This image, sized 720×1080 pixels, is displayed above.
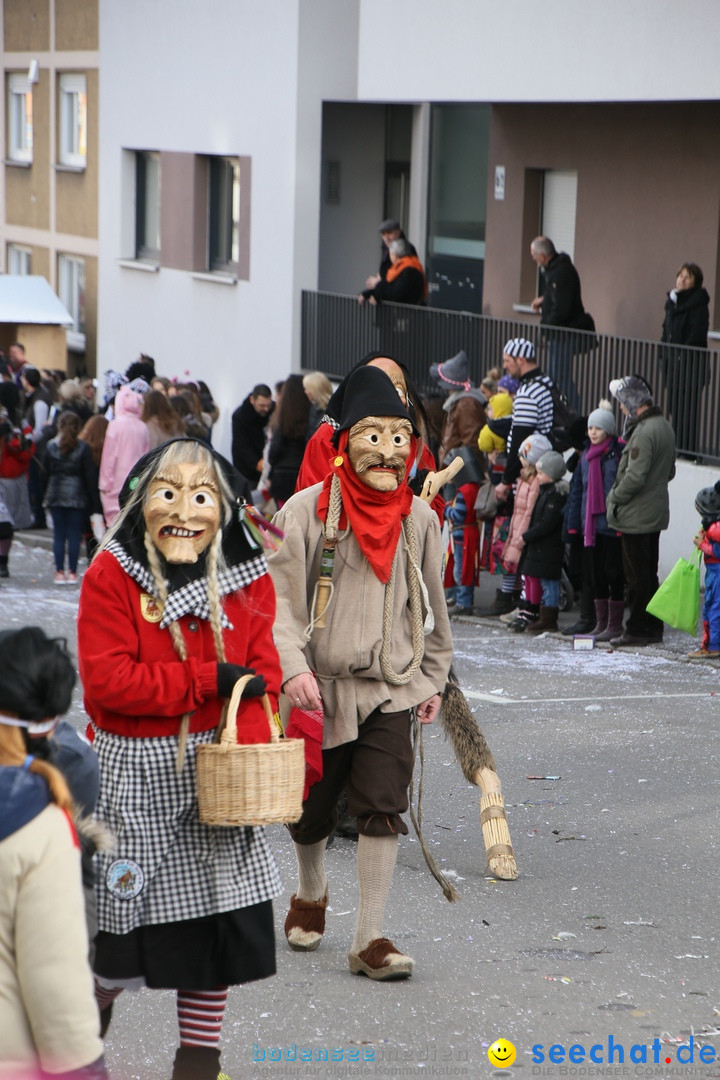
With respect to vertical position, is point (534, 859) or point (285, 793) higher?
point (285, 793)

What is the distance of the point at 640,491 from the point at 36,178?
1941 centimetres

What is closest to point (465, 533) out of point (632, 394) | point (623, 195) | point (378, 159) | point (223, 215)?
point (632, 394)

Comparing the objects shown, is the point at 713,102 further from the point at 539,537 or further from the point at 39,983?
the point at 39,983

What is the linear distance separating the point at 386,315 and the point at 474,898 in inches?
511

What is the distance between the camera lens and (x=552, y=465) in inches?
477

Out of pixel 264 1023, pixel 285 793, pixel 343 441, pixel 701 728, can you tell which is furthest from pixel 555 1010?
pixel 701 728

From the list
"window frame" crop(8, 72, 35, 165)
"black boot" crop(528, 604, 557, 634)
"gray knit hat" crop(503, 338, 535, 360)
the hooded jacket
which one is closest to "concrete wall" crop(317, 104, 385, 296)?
"window frame" crop(8, 72, 35, 165)

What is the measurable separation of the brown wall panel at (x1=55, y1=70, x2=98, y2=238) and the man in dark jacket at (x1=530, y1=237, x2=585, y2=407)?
482 inches

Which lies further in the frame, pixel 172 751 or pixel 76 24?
pixel 76 24

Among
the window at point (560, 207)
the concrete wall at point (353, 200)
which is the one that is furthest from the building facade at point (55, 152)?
the window at point (560, 207)

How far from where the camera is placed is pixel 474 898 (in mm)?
6098

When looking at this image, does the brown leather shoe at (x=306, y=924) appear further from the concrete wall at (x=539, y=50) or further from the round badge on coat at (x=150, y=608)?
the concrete wall at (x=539, y=50)

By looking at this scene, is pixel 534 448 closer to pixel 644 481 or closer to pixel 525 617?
pixel 644 481

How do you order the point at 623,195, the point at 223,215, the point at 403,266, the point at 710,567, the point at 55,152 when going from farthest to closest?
1. the point at 55,152
2. the point at 223,215
3. the point at 403,266
4. the point at 623,195
5. the point at 710,567
